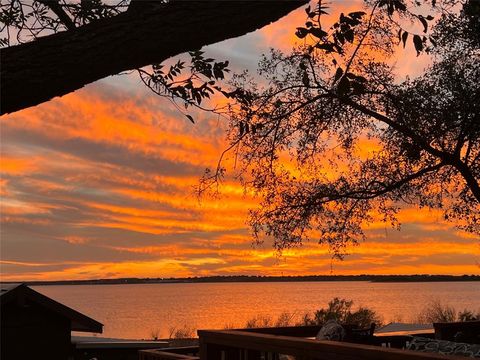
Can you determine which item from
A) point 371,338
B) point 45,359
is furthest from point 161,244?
point 371,338

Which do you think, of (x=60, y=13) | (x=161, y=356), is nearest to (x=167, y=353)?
(x=161, y=356)

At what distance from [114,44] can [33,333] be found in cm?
1216

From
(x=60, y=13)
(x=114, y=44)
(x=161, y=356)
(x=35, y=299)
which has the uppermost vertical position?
(x=60, y=13)

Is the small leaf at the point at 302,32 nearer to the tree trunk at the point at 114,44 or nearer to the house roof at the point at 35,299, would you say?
the tree trunk at the point at 114,44

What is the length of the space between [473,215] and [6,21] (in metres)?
8.84

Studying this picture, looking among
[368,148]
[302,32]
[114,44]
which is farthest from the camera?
[368,148]

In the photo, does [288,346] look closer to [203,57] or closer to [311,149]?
[203,57]

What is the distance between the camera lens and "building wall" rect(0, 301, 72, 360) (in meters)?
13.9

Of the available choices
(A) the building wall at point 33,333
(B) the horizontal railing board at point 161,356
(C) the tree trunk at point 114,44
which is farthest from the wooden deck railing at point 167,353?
(A) the building wall at point 33,333

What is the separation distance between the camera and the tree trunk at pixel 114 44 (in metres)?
3.27

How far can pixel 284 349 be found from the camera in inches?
186

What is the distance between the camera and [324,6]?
16.4 ft

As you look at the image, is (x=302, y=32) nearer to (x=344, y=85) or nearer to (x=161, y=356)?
(x=344, y=85)

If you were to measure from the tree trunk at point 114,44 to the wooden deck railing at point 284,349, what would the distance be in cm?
196
